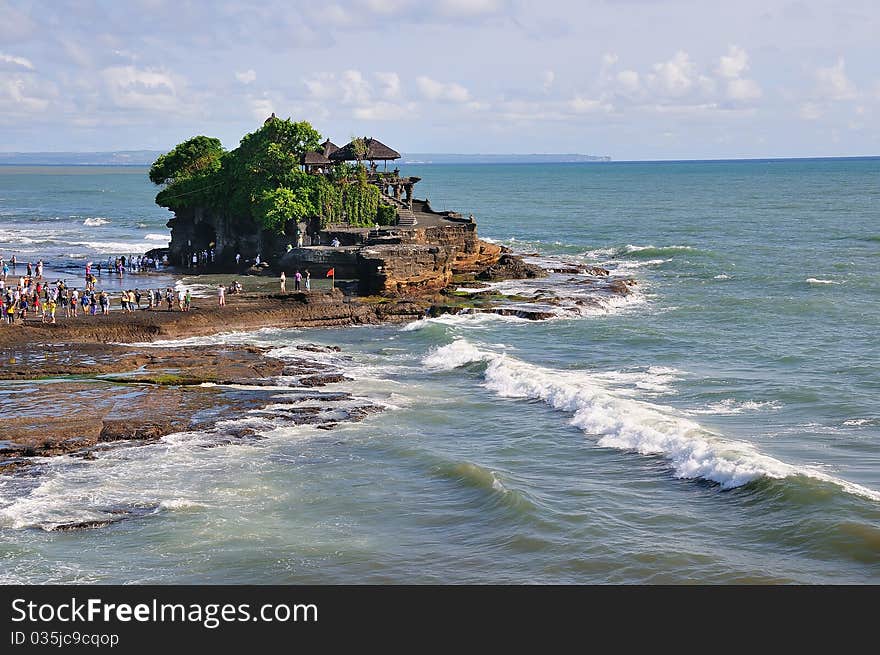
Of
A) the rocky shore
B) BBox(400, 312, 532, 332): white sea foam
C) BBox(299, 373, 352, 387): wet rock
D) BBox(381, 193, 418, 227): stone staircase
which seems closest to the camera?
the rocky shore

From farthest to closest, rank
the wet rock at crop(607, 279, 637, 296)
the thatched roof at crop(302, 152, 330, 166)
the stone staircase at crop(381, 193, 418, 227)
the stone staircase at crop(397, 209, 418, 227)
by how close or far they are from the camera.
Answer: the stone staircase at crop(381, 193, 418, 227)
the stone staircase at crop(397, 209, 418, 227)
the thatched roof at crop(302, 152, 330, 166)
the wet rock at crop(607, 279, 637, 296)

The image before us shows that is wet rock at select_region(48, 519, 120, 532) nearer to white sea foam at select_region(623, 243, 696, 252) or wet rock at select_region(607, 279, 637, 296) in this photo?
wet rock at select_region(607, 279, 637, 296)

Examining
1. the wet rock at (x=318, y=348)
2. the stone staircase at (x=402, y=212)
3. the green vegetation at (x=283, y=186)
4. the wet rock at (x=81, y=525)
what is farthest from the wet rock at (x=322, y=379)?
the stone staircase at (x=402, y=212)

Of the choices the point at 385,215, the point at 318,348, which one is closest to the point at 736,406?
the point at 318,348

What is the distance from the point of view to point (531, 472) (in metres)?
24.8

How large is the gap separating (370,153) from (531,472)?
1553 inches

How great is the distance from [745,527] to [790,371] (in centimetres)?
1546

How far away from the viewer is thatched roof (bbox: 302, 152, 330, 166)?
58500mm

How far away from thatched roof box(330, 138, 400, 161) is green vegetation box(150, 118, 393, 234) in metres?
1.12

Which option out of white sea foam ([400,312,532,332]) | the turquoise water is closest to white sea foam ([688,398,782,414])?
the turquoise water

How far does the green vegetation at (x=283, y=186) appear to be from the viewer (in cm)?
5675

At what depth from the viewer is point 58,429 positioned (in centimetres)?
2639

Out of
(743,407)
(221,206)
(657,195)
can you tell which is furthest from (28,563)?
(657,195)
